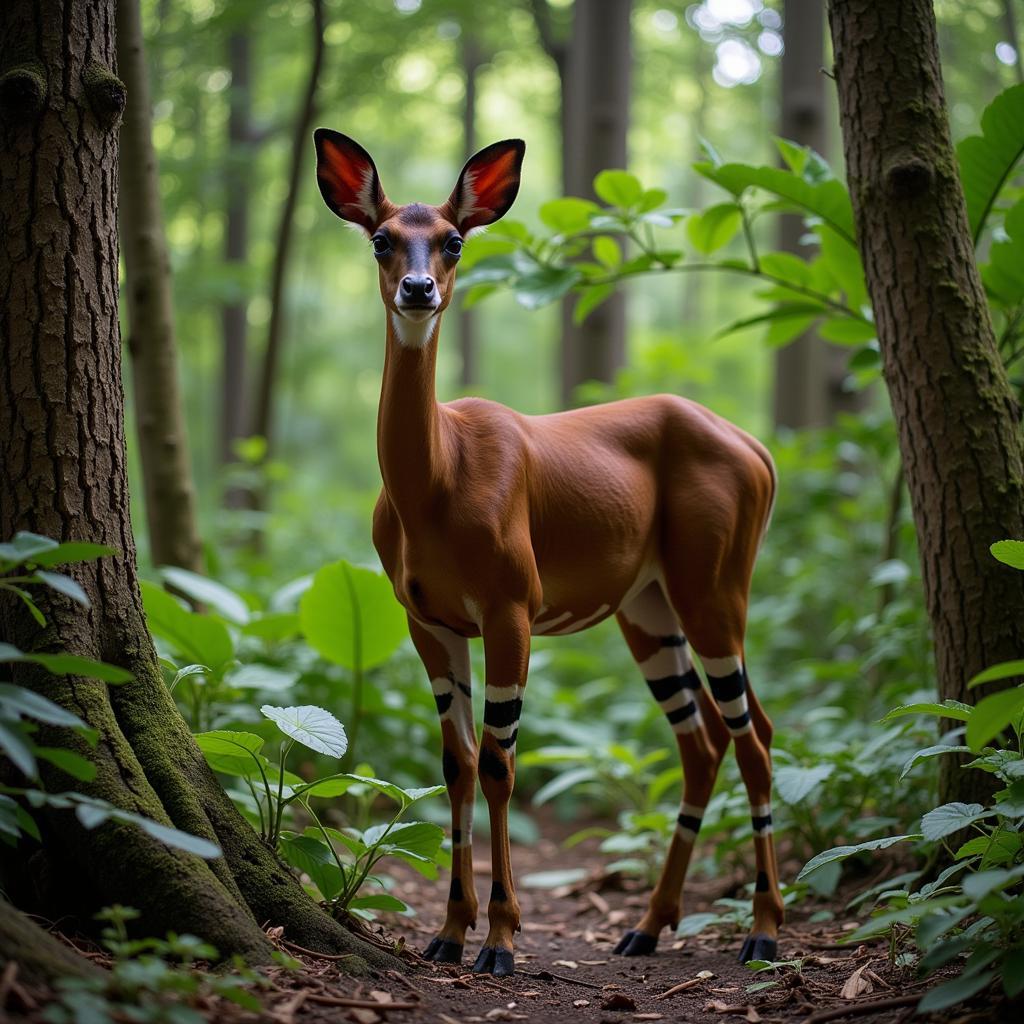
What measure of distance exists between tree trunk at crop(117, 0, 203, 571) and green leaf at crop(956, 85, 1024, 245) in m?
3.96

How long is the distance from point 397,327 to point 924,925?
242 centimetres

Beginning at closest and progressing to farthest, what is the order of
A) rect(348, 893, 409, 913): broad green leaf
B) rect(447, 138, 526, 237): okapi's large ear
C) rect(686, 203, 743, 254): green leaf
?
1. rect(348, 893, 409, 913): broad green leaf
2. rect(447, 138, 526, 237): okapi's large ear
3. rect(686, 203, 743, 254): green leaf

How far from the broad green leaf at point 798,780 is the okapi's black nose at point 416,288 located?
98.7 inches

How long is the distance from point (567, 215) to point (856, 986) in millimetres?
3415

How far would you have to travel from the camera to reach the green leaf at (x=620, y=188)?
468 centimetres

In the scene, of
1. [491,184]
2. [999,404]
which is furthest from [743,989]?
[491,184]

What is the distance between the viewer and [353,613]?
187 inches

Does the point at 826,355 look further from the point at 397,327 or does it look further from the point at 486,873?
the point at 397,327

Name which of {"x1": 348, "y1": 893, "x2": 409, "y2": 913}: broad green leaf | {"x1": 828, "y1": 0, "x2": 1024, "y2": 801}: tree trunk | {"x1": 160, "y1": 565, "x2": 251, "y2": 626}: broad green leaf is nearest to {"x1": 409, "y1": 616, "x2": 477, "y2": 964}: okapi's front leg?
{"x1": 348, "y1": 893, "x2": 409, "y2": 913}: broad green leaf

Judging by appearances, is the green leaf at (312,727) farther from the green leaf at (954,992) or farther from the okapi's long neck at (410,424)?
the green leaf at (954,992)

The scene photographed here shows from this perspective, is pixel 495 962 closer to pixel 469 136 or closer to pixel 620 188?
pixel 620 188

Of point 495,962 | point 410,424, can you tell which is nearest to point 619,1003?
point 495,962

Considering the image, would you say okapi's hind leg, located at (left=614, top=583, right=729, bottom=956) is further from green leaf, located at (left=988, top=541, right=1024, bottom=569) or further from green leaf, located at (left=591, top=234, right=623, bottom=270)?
green leaf, located at (left=988, top=541, right=1024, bottom=569)

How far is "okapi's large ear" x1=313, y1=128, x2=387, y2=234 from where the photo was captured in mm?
3559
